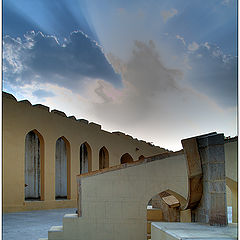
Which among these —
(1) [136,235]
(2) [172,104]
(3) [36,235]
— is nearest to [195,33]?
(2) [172,104]

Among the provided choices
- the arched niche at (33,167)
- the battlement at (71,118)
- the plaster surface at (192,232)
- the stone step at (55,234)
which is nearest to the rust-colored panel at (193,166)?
the plaster surface at (192,232)

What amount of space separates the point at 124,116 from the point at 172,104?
8.09 feet

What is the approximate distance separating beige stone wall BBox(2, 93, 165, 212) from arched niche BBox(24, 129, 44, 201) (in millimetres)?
902

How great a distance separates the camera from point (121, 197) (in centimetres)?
812

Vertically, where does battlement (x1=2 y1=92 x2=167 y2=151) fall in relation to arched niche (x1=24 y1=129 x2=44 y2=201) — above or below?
above

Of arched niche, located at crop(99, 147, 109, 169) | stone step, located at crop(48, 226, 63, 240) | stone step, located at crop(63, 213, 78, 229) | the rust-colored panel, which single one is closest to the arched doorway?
stone step, located at crop(63, 213, 78, 229)

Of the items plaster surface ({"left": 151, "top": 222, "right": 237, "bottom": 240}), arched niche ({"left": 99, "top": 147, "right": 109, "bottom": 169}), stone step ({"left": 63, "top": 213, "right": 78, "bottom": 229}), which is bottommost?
stone step ({"left": 63, "top": 213, "right": 78, "bottom": 229})

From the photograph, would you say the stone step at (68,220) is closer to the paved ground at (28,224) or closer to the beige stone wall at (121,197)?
the beige stone wall at (121,197)

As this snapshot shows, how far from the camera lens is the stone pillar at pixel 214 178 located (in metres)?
5.88

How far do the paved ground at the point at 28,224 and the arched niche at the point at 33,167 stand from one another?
2662 mm

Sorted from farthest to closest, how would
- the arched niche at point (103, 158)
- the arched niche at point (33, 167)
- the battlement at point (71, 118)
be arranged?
the arched niche at point (103, 158) < the arched niche at point (33, 167) < the battlement at point (71, 118)

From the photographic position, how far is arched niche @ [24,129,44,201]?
1553 cm

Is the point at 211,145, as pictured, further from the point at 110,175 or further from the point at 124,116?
the point at 124,116

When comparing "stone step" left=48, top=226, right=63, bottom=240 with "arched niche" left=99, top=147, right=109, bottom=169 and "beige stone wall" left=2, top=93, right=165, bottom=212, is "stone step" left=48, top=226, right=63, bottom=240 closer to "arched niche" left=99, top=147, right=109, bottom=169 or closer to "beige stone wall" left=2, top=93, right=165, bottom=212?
"beige stone wall" left=2, top=93, right=165, bottom=212
